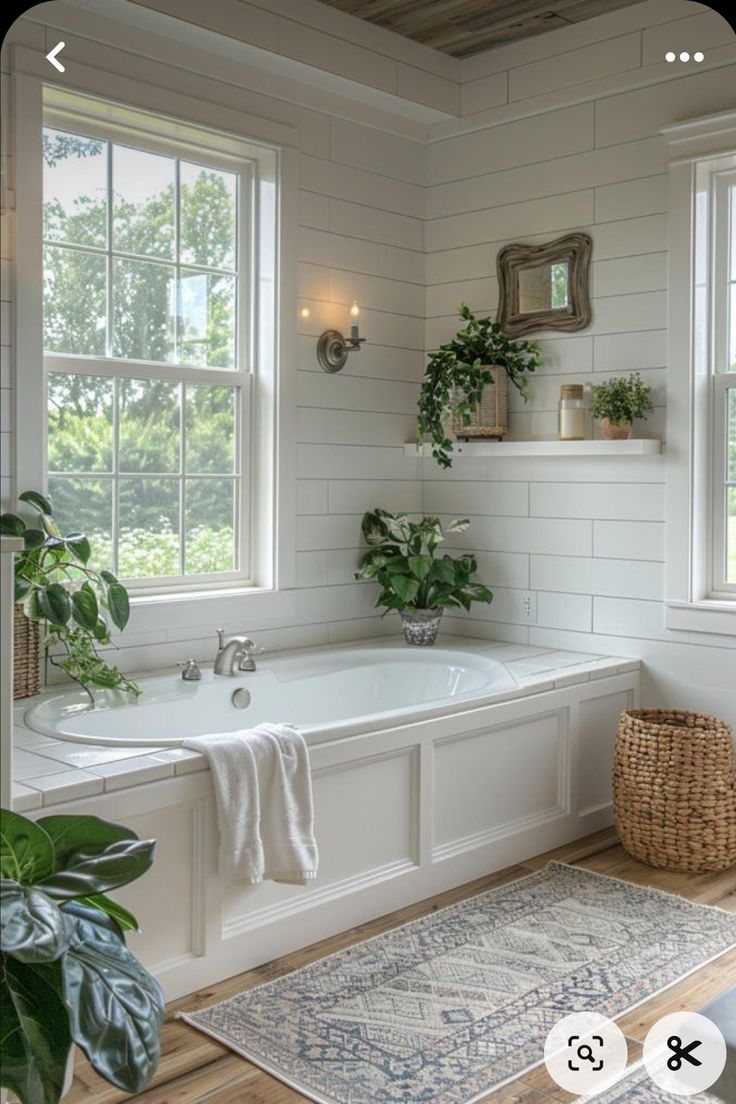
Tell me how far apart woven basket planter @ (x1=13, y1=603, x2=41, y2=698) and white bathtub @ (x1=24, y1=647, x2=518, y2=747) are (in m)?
0.10

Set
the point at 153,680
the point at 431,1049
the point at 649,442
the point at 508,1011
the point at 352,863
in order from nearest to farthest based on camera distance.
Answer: the point at 431,1049
the point at 508,1011
the point at 352,863
the point at 153,680
the point at 649,442

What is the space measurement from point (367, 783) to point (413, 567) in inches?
49.5

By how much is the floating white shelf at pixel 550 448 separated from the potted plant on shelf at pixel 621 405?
0.15 ft

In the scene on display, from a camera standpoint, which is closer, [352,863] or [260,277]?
[352,863]

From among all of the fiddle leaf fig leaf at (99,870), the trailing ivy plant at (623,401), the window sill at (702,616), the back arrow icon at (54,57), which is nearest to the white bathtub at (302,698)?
the window sill at (702,616)

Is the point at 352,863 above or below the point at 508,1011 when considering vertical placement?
above

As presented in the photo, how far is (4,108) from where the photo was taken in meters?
3.26

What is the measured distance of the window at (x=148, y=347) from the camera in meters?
3.59

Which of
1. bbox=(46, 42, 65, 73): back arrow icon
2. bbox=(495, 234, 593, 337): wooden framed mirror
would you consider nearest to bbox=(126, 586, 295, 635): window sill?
bbox=(495, 234, 593, 337): wooden framed mirror

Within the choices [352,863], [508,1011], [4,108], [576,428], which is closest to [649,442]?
[576,428]

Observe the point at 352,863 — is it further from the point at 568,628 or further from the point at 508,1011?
the point at 568,628

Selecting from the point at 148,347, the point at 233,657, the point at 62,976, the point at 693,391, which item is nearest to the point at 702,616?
the point at 693,391

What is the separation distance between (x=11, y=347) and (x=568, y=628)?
2240mm

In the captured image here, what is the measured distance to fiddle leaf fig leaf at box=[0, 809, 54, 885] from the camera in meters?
1.91
